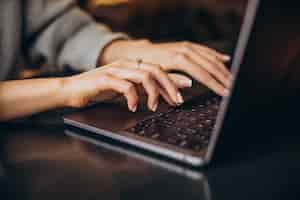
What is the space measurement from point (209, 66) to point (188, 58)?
0.16 feet

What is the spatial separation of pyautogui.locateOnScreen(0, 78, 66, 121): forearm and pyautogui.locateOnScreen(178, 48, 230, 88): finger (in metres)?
0.21

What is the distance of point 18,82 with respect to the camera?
2.04 feet

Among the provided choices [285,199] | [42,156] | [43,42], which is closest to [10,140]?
[42,156]

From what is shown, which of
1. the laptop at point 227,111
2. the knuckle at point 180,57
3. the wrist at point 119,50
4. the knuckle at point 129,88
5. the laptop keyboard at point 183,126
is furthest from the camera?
the wrist at point 119,50

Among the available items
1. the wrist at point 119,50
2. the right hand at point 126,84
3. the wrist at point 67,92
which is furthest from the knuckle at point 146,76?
the wrist at point 119,50

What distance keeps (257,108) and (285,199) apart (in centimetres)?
9

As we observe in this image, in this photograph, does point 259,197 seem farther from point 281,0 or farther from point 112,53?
point 112,53

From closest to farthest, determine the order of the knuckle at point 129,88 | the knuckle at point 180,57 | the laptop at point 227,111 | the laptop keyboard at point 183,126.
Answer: the laptop at point 227,111 → the laptop keyboard at point 183,126 → the knuckle at point 129,88 → the knuckle at point 180,57

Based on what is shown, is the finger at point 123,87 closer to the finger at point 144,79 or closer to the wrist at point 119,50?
the finger at point 144,79

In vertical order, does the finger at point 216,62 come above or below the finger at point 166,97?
above

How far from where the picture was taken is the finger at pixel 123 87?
1.78ft

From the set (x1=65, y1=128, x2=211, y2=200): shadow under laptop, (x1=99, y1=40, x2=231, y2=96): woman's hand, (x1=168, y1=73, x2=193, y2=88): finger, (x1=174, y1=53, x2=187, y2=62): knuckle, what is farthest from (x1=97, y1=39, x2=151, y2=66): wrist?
(x1=65, y1=128, x2=211, y2=200): shadow under laptop

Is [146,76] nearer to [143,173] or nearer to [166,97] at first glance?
[166,97]

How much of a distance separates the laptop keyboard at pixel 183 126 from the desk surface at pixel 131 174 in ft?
0.09
